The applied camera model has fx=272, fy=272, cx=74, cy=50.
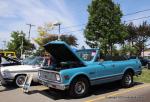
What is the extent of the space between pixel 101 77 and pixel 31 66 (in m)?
4.36

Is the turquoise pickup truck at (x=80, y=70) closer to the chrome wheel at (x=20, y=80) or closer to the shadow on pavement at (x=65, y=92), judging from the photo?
the shadow on pavement at (x=65, y=92)

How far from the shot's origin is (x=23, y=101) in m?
9.80

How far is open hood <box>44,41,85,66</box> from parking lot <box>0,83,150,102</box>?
1393mm

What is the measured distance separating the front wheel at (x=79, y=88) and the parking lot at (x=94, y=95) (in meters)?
0.22

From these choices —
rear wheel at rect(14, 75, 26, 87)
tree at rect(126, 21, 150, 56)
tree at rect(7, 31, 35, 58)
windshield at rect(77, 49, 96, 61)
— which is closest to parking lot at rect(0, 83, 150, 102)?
rear wheel at rect(14, 75, 26, 87)

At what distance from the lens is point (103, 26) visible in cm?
2450

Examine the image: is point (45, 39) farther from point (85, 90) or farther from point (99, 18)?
point (85, 90)

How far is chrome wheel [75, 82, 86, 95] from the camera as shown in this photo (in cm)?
1001

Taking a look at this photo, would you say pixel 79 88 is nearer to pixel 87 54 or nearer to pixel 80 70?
pixel 80 70

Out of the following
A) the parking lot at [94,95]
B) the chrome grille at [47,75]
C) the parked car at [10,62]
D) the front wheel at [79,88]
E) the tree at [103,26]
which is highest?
the tree at [103,26]

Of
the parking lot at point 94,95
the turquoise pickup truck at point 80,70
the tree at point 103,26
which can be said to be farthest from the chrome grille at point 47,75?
the tree at point 103,26

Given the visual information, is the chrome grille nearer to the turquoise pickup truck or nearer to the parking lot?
the turquoise pickup truck

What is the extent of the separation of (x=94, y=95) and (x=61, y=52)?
211 cm

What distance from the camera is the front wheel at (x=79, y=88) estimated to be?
9.87m
